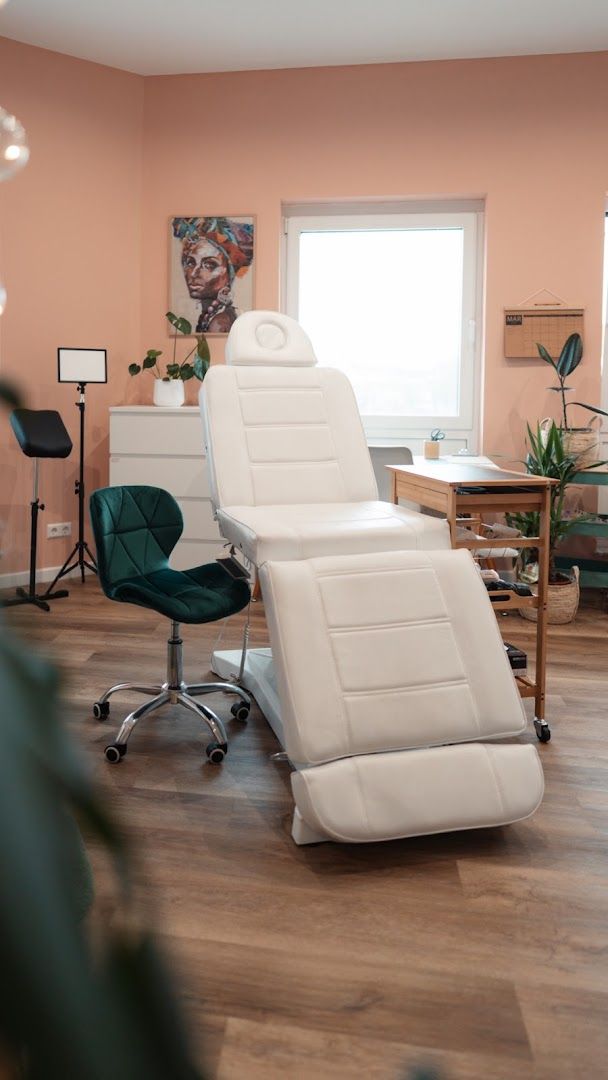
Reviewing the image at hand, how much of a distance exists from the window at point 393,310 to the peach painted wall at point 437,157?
5.7 inches

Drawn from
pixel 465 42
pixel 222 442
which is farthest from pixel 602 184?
pixel 222 442

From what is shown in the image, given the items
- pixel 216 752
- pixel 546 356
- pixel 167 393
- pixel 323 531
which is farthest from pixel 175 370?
pixel 216 752

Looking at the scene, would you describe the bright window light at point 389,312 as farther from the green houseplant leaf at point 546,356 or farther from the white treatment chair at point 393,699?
the white treatment chair at point 393,699

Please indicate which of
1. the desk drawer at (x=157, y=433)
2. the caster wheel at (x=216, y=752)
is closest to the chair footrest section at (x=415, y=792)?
the caster wheel at (x=216, y=752)

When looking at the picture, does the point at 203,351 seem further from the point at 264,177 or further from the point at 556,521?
the point at 556,521

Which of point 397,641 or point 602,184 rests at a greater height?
point 602,184

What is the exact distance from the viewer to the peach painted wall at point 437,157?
4719mm

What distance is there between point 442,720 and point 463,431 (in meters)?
3.25

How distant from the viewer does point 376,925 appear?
1725 mm

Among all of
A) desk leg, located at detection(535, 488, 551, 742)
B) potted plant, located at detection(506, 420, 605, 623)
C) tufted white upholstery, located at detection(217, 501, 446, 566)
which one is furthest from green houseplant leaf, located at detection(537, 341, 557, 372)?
tufted white upholstery, located at detection(217, 501, 446, 566)

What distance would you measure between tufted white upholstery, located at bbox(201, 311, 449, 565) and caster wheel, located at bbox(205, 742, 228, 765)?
0.57m

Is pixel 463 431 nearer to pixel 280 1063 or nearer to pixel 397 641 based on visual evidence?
pixel 397 641

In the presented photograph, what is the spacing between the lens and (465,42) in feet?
14.9

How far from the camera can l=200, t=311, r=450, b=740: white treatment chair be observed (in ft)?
9.04
